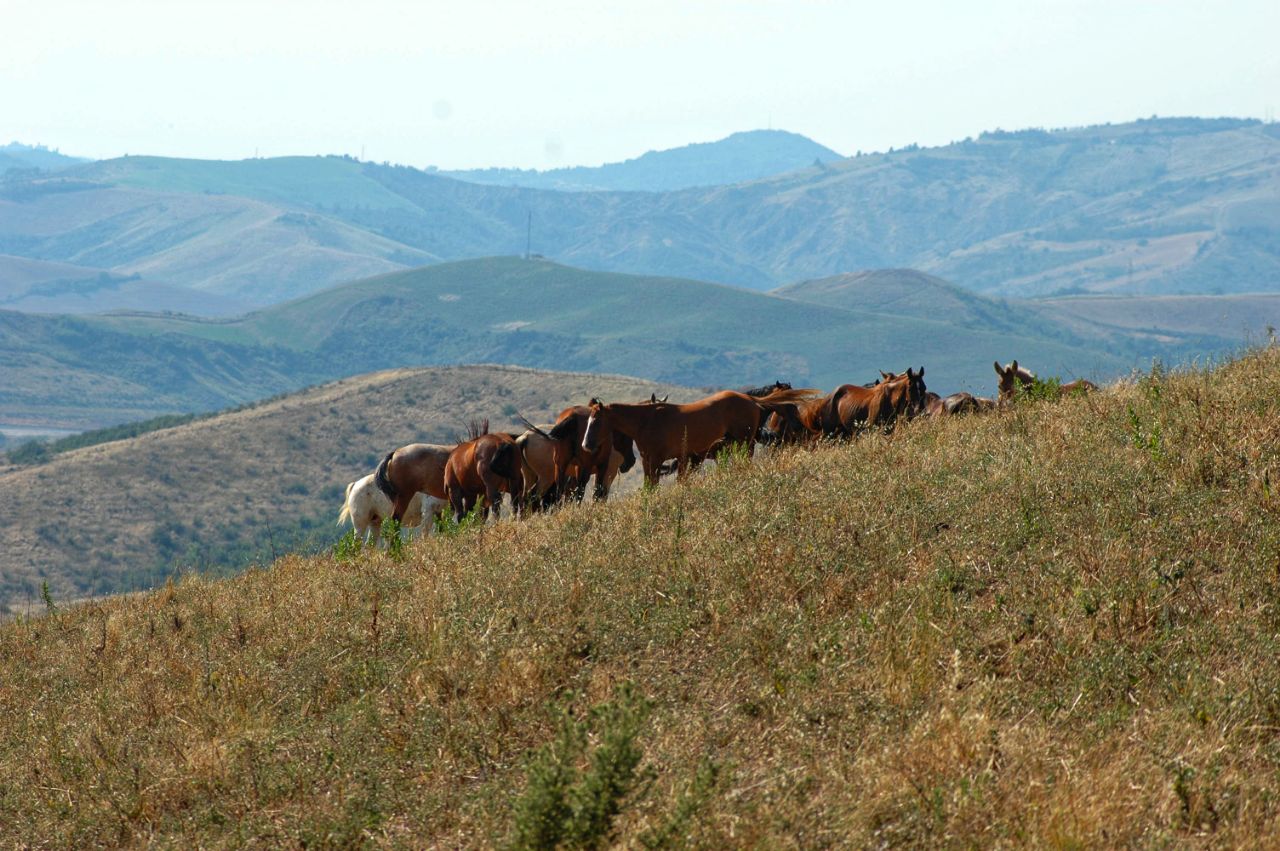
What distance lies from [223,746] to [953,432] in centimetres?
692

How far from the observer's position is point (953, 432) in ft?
36.8

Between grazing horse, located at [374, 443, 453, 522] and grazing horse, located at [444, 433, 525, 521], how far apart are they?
3.19 feet

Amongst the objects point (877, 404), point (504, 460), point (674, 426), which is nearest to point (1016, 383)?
point (877, 404)

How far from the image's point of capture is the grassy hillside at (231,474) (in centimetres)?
9775

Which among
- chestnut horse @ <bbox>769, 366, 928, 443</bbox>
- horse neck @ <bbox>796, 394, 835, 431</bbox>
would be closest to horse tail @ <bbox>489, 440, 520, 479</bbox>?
chestnut horse @ <bbox>769, 366, 928, 443</bbox>

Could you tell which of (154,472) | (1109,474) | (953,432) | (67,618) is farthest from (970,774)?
(154,472)

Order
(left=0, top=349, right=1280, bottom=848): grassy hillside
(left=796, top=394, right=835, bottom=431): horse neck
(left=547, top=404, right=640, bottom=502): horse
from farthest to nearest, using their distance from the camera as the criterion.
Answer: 1. (left=796, top=394, right=835, bottom=431): horse neck
2. (left=547, top=404, right=640, bottom=502): horse
3. (left=0, top=349, right=1280, bottom=848): grassy hillside

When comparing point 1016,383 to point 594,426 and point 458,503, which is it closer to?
point 594,426

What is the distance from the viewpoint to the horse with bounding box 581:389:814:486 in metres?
13.7

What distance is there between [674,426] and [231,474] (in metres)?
111

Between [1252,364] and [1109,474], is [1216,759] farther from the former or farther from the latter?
[1252,364]

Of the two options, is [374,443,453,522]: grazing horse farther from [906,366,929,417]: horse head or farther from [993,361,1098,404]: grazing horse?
[993,361,1098,404]: grazing horse

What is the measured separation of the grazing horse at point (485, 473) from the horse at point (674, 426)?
1365mm

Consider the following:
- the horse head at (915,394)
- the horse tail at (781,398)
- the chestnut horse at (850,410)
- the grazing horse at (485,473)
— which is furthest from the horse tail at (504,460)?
the horse head at (915,394)
